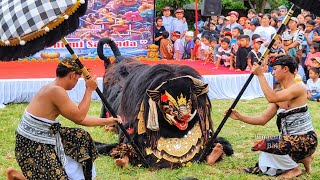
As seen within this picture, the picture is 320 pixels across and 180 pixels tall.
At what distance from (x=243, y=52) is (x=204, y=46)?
2301 millimetres

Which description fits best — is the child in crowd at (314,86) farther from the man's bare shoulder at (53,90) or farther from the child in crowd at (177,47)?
the man's bare shoulder at (53,90)

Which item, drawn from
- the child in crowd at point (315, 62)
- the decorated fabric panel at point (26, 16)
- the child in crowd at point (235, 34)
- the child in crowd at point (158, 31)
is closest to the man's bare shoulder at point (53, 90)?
the decorated fabric panel at point (26, 16)

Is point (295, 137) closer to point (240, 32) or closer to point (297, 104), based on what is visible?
point (297, 104)

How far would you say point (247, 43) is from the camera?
31.5 ft

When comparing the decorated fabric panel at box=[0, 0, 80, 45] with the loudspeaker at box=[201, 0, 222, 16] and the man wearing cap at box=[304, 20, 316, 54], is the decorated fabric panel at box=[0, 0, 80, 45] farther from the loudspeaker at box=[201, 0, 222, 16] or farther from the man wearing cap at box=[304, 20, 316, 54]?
the loudspeaker at box=[201, 0, 222, 16]

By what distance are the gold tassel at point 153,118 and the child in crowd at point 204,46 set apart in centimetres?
679

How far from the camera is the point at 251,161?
5160 millimetres

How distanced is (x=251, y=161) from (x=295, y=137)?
0.83m

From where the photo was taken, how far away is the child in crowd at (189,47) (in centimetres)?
1220

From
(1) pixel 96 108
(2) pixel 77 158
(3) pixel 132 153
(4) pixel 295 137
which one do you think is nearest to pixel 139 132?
(3) pixel 132 153

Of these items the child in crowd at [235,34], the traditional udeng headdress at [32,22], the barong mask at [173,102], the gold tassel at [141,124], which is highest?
the traditional udeng headdress at [32,22]

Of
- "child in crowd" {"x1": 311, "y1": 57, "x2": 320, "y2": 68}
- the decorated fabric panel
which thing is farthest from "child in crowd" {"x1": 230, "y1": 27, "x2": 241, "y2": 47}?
the decorated fabric panel

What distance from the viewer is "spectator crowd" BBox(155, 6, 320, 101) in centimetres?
916

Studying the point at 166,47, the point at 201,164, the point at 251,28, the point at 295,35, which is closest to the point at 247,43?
the point at 295,35
